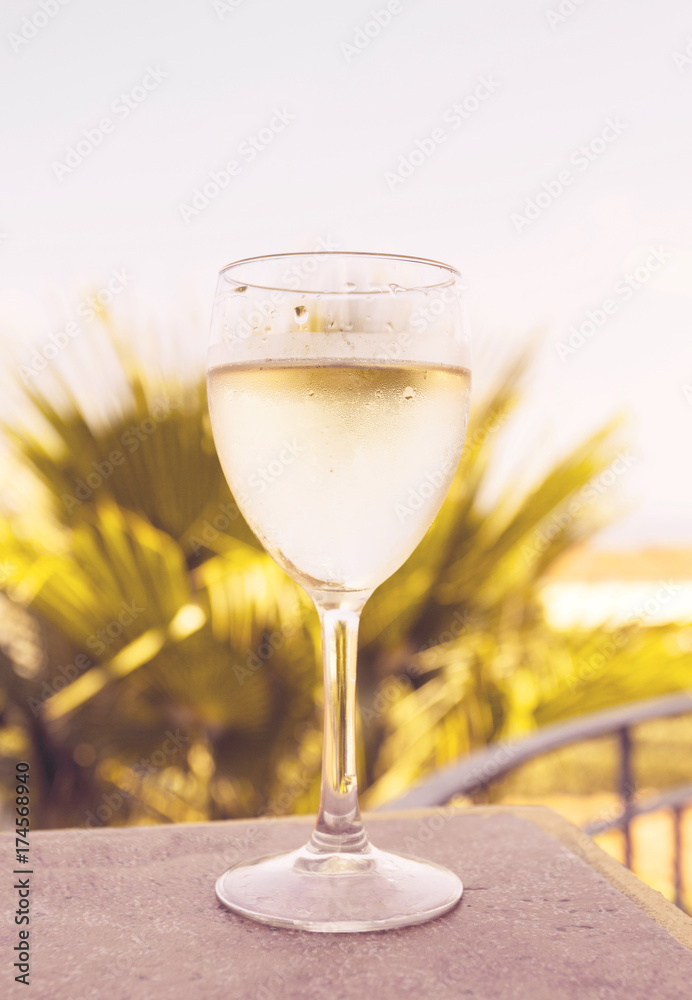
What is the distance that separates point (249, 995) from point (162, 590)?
165 cm

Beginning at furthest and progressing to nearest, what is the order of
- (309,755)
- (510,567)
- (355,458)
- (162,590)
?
(510,567), (309,755), (162,590), (355,458)

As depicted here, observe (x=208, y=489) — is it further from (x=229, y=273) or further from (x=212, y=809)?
(x=229, y=273)

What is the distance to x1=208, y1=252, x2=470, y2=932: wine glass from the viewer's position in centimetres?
57

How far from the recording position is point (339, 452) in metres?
0.57

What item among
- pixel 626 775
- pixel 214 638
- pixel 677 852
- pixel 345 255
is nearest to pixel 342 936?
pixel 345 255

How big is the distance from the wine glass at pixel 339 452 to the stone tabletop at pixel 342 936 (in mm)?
28

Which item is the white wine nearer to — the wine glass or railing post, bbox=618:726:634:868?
the wine glass

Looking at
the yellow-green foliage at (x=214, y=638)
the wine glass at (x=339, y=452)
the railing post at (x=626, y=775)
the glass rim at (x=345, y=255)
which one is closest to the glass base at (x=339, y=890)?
the wine glass at (x=339, y=452)

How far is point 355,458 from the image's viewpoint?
1.87 feet

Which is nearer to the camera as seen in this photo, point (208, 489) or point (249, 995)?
point (249, 995)

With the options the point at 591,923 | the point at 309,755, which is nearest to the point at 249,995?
the point at 591,923

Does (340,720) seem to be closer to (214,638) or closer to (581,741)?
(581,741)

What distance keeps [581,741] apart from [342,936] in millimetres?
645

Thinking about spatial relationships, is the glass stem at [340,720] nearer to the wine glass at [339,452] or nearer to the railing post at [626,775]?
the wine glass at [339,452]
